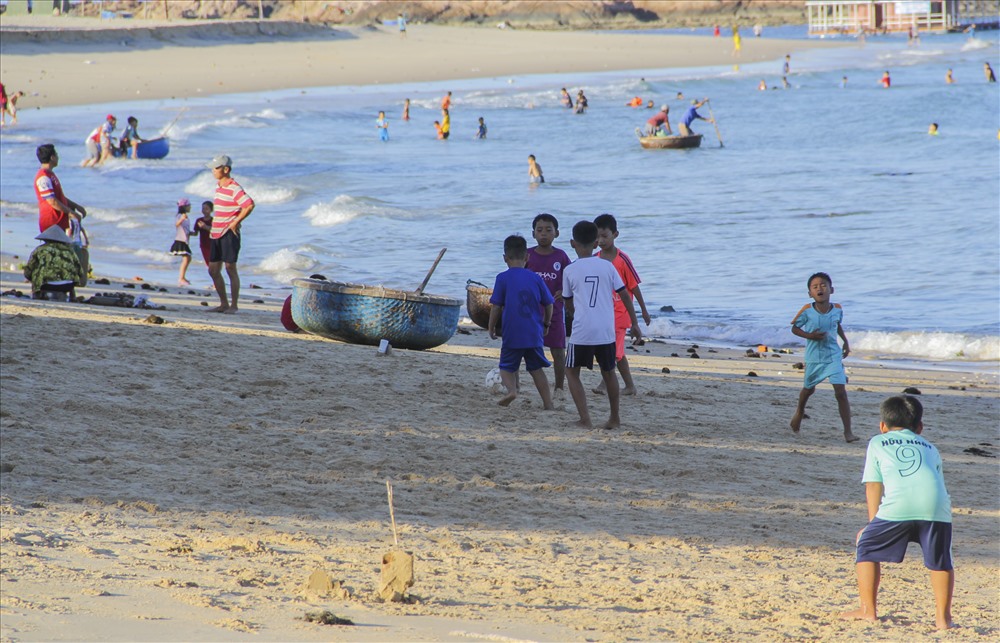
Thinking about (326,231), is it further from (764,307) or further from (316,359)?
(316,359)

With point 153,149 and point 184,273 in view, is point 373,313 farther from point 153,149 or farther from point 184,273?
point 153,149

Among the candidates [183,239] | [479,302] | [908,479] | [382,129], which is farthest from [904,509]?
[382,129]

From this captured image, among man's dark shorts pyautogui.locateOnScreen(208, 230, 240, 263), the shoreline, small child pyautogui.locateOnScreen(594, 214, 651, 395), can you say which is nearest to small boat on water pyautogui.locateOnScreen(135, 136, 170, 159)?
the shoreline

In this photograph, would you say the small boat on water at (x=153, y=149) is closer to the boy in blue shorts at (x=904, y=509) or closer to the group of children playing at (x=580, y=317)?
the group of children playing at (x=580, y=317)

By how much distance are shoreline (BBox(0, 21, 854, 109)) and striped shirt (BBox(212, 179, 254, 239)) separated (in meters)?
38.1

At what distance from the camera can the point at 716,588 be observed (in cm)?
505

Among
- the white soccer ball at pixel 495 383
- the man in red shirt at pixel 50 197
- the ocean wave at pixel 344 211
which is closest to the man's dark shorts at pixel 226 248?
the man in red shirt at pixel 50 197

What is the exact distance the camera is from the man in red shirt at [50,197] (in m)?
10.7

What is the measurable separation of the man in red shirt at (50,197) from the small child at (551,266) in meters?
5.01

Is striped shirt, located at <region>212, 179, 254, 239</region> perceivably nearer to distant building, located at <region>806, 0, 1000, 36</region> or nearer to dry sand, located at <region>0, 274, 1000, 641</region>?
dry sand, located at <region>0, 274, 1000, 641</region>

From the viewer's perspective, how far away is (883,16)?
326 feet

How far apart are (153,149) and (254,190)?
18.8 ft

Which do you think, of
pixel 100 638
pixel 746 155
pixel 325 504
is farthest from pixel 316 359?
pixel 746 155

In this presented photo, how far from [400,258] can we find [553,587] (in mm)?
14617
